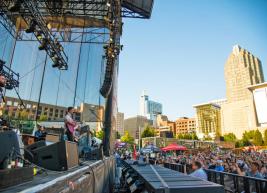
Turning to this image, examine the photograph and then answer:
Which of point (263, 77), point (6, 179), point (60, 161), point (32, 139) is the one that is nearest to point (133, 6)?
point (32, 139)

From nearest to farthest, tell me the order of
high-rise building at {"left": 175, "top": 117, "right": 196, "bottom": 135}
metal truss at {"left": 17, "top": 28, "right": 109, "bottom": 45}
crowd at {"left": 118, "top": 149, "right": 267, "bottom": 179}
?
crowd at {"left": 118, "top": 149, "right": 267, "bottom": 179} → metal truss at {"left": 17, "top": 28, "right": 109, "bottom": 45} → high-rise building at {"left": 175, "top": 117, "right": 196, "bottom": 135}

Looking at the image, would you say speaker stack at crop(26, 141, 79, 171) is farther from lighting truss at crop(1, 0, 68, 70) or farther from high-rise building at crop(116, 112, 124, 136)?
high-rise building at crop(116, 112, 124, 136)

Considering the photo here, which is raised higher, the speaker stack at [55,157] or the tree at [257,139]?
the tree at [257,139]

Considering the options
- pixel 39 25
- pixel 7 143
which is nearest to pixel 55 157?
pixel 7 143

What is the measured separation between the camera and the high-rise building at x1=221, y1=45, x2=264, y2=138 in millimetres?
136125

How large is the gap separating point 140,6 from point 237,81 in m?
155

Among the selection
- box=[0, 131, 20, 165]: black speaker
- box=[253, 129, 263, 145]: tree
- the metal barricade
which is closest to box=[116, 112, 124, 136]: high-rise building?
box=[253, 129, 263, 145]: tree

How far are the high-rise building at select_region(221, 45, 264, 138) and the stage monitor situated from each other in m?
128

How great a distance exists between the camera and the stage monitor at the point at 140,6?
18.0m

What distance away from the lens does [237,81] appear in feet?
520

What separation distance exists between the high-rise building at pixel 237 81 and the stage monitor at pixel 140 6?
421 ft

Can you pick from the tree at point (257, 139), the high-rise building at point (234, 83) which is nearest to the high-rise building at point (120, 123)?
the high-rise building at point (234, 83)

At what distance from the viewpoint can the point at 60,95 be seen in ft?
70.1

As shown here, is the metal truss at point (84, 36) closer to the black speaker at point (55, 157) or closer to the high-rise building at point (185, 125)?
the black speaker at point (55, 157)
